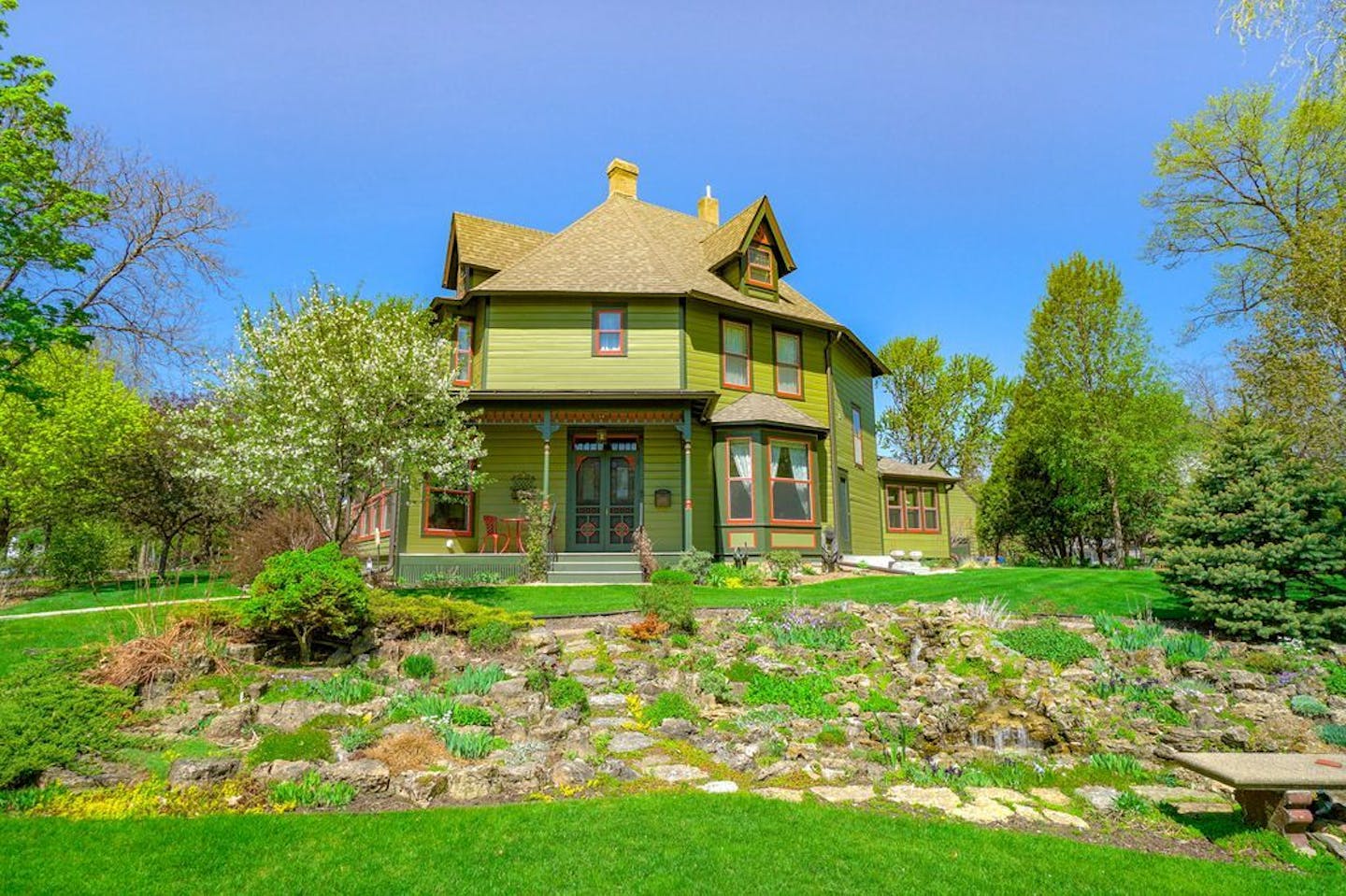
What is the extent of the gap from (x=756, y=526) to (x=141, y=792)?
13.8 metres

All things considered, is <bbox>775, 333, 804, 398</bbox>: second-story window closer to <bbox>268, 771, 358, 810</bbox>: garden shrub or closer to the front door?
the front door

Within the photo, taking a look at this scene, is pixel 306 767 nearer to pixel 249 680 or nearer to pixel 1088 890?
pixel 249 680

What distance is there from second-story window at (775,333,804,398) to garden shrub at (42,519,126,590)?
62.2ft

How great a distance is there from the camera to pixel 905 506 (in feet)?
93.2

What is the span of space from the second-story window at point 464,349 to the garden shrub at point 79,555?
10.1 metres

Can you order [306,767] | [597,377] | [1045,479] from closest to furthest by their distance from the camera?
[306,767]
[597,377]
[1045,479]

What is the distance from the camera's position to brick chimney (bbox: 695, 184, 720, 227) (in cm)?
2669

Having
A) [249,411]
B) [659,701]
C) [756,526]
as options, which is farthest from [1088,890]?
[249,411]

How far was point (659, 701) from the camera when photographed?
8398mm

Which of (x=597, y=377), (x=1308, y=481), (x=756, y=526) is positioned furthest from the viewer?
(x=597, y=377)

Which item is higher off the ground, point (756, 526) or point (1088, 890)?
point (756, 526)

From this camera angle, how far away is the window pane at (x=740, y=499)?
18.1m

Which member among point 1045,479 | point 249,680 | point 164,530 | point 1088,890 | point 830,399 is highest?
point 830,399

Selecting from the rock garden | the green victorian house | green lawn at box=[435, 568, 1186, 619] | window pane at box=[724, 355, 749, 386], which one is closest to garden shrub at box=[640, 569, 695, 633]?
the rock garden
